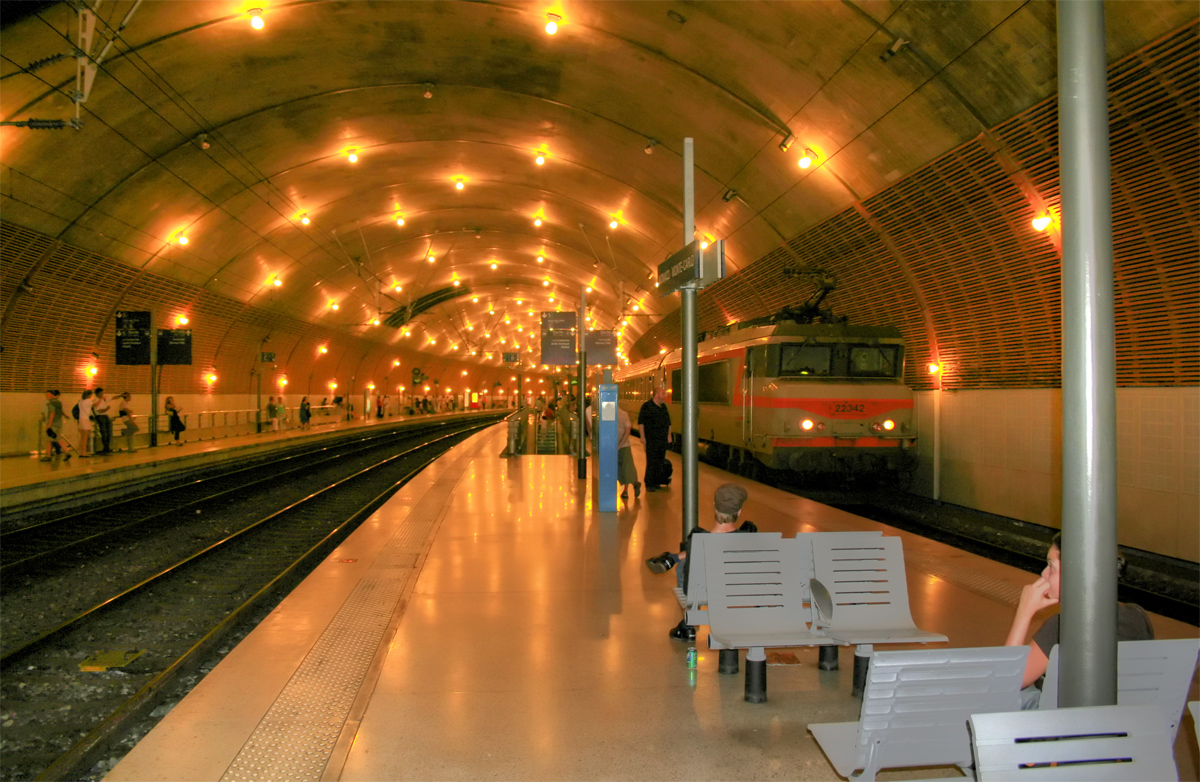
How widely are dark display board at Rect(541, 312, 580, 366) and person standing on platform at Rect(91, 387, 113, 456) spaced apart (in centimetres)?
1164

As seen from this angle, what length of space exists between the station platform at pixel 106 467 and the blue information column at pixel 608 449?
34.2ft

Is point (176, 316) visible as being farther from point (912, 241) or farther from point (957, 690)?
point (957, 690)

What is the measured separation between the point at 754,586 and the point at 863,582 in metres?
0.70

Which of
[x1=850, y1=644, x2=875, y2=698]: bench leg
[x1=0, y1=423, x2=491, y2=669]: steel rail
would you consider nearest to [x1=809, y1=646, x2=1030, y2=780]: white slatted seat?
[x1=850, y1=644, x2=875, y2=698]: bench leg

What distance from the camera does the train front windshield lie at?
47.6 ft

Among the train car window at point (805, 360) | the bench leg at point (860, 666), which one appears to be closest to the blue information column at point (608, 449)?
the train car window at point (805, 360)

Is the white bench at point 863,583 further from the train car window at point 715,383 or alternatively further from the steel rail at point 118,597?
the train car window at point 715,383

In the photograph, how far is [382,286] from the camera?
136 feet

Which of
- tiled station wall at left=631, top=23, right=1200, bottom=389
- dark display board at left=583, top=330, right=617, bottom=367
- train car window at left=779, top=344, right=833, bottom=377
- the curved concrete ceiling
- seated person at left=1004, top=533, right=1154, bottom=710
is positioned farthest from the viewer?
dark display board at left=583, top=330, right=617, bottom=367

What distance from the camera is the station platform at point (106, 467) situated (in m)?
15.1

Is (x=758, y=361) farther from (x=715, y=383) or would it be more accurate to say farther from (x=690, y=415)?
(x=690, y=415)

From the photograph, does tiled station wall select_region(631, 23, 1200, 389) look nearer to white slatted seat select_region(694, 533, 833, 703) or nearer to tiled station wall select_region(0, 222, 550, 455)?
white slatted seat select_region(694, 533, 833, 703)

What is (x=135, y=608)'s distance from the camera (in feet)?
27.7

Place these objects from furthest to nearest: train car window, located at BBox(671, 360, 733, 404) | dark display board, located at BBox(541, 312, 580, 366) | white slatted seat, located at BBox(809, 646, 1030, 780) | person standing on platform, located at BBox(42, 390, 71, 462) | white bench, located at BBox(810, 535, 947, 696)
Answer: dark display board, located at BBox(541, 312, 580, 366), person standing on platform, located at BBox(42, 390, 71, 462), train car window, located at BBox(671, 360, 733, 404), white bench, located at BBox(810, 535, 947, 696), white slatted seat, located at BBox(809, 646, 1030, 780)
